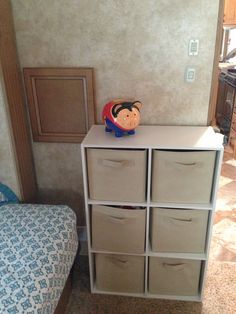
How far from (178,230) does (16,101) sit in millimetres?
1236

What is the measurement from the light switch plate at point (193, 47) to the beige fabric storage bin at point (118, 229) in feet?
3.09

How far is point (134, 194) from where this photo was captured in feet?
4.99

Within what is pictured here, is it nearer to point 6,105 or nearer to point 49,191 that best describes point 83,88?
point 6,105

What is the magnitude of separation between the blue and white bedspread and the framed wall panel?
20.9 inches

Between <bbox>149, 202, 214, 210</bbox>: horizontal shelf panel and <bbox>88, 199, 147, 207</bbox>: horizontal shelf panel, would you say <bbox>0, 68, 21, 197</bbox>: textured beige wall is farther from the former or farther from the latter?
<bbox>149, 202, 214, 210</bbox>: horizontal shelf panel

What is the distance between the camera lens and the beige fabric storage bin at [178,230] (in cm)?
152

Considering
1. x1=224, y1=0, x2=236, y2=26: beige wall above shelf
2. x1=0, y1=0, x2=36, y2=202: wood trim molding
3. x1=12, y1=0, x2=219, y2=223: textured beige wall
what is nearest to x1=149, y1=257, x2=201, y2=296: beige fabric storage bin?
x1=12, y1=0, x2=219, y2=223: textured beige wall

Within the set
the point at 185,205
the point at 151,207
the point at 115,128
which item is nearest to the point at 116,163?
the point at 115,128

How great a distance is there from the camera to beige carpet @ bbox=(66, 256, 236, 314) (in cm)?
165

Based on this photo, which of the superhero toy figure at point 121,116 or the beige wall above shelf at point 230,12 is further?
the beige wall above shelf at point 230,12

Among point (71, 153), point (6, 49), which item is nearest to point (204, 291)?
point (71, 153)

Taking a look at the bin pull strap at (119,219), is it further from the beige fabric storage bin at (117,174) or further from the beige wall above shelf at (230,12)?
the beige wall above shelf at (230,12)

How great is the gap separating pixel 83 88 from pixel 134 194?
748 millimetres

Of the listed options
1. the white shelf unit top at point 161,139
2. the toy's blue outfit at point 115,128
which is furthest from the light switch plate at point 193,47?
the toy's blue outfit at point 115,128
